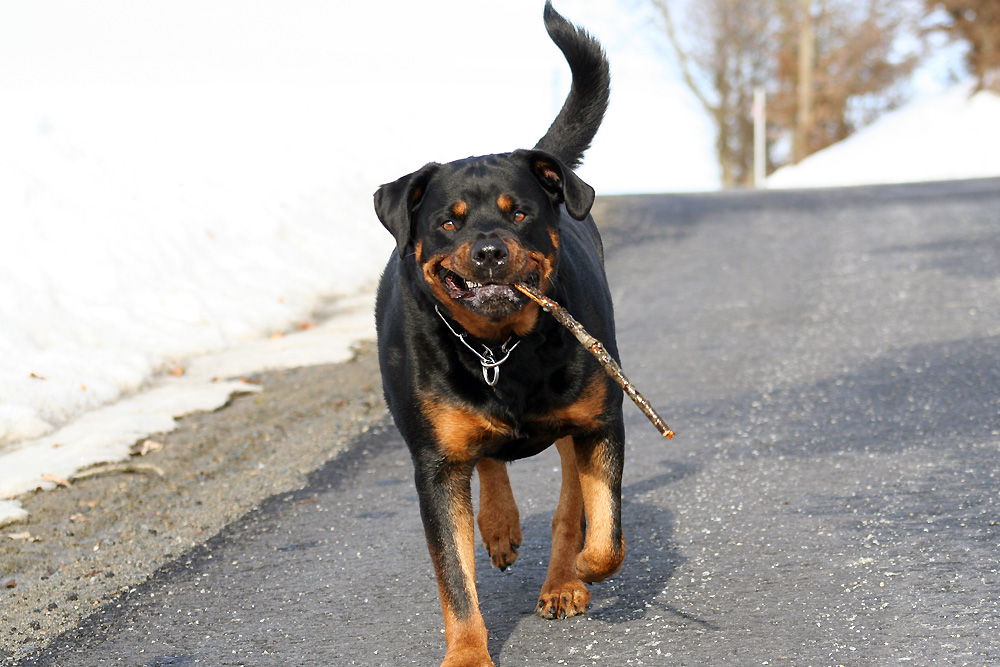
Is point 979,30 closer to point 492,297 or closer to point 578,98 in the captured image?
point 578,98

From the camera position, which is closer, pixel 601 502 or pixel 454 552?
pixel 454 552

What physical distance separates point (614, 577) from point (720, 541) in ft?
1.75

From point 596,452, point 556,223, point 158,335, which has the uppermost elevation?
point 556,223

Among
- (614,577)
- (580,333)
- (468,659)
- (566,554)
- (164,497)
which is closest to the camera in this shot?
(468,659)

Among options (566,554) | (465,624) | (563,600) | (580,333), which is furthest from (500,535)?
(580,333)

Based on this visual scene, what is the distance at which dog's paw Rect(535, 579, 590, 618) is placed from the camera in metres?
3.99

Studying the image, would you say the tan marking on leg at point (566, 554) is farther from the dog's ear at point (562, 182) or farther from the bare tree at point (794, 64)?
the bare tree at point (794, 64)

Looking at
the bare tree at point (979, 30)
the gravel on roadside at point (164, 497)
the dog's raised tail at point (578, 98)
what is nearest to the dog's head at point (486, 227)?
the dog's raised tail at point (578, 98)

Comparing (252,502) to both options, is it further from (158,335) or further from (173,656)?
(158,335)

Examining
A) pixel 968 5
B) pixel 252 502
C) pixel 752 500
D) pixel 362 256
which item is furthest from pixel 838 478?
pixel 968 5

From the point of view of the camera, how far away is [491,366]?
3773 mm

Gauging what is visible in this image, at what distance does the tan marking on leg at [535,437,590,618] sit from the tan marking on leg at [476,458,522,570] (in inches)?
10.3

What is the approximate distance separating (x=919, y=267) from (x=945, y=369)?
4087 millimetres

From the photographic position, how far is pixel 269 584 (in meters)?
4.57
